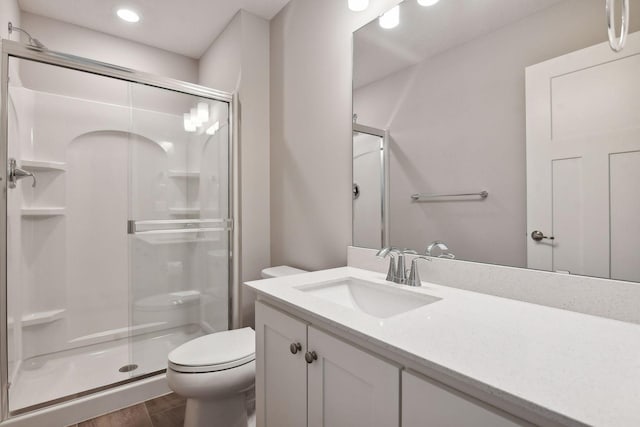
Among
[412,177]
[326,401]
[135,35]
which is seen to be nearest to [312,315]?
[326,401]

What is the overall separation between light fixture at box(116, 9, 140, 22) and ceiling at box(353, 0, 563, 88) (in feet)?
5.82

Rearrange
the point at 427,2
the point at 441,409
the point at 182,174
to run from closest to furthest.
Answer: the point at 441,409
the point at 427,2
the point at 182,174

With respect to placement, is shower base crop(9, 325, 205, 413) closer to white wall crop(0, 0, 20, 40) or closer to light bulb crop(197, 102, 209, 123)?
light bulb crop(197, 102, 209, 123)

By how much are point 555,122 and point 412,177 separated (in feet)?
1.76

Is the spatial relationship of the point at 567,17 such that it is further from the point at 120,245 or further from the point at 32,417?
the point at 120,245

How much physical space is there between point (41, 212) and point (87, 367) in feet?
3.76

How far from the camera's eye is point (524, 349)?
0.65 metres

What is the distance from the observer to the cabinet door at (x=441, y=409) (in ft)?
1.78

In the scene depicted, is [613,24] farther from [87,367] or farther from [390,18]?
[87,367]

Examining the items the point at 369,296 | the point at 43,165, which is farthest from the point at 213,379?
the point at 43,165

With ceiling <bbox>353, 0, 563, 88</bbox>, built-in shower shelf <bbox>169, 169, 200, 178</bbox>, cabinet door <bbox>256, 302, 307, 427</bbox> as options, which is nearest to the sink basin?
cabinet door <bbox>256, 302, 307, 427</bbox>

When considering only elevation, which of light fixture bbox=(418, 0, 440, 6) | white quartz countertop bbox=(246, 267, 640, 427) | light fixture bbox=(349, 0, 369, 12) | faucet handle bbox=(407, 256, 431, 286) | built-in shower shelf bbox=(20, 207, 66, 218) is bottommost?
white quartz countertop bbox=(246, 267, 640, 427)

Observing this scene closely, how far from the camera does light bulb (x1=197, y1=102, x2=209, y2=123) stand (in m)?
2.29

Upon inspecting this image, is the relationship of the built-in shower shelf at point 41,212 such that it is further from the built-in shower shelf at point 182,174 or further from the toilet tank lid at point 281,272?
the toilet tank lid at point 281,272
